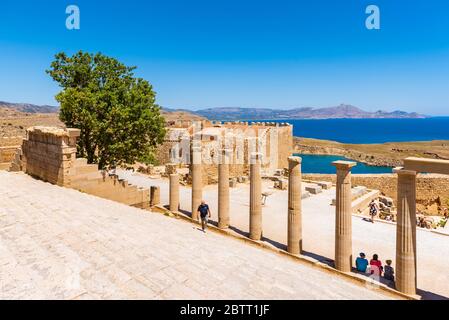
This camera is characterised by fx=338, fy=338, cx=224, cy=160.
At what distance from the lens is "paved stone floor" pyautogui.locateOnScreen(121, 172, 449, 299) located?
11.4 m

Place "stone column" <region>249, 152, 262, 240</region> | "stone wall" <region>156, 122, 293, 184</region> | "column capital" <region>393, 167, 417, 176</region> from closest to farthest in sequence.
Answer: "column capital" <region>393, 167, 417, 176</region>, "stone column" <region>249, 152, 262, 240</region>, "stone wall" <region>156, 122, 293, 184</region>

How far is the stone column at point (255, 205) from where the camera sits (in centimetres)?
1437

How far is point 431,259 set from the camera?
502 inches

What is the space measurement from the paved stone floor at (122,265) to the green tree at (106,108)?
20.6ft

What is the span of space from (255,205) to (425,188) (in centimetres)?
2376

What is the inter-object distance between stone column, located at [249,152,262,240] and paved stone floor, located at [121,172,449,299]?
958mm

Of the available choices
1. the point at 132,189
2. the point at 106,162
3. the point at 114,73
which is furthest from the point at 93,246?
the point at 114,73

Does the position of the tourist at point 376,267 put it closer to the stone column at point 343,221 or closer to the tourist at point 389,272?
the tourist at point 389,272

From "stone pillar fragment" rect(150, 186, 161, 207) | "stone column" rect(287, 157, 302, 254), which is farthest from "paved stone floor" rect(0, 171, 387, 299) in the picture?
"stone pillar fragment" rect(150, 186, 161, 207)

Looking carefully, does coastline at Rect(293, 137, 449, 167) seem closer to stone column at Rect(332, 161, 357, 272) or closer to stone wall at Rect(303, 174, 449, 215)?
stone wall at Rect(303, 174, 449, 215)

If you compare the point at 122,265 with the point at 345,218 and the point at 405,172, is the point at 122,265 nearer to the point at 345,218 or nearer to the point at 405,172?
the point at 345,218

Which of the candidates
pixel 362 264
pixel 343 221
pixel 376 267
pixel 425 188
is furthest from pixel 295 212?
pixel 425 188

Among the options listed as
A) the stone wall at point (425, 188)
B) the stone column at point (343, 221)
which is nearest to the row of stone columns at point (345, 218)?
the stone column at point (343, 221)

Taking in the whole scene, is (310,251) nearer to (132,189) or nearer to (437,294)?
(437,294)
